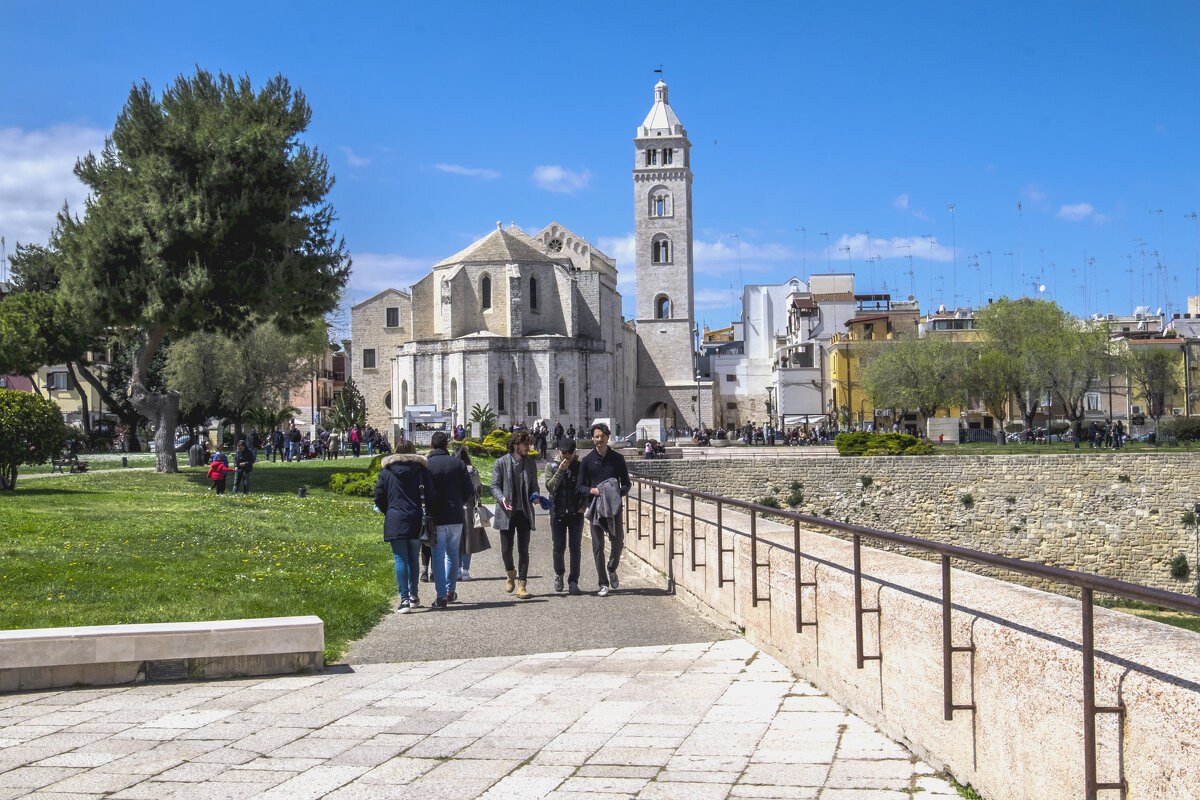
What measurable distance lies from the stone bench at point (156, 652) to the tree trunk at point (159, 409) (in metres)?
20.8

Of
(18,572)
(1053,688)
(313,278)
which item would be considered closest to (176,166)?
(313,278)

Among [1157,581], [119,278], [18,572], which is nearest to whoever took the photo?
[18,572]

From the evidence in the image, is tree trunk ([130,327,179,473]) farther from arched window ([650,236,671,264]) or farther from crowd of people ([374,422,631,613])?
arched window ([650,236,671,264])

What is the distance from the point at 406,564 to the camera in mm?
9727

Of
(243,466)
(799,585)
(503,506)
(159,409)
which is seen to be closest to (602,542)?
(503,506)

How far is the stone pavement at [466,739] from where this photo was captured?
15.1 ft

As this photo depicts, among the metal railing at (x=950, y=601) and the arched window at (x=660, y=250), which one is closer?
the metal railing at (x=950, y=601)

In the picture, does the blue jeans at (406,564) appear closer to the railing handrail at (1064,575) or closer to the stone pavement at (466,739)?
the stone pavement at (466,739)

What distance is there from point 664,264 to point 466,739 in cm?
7033

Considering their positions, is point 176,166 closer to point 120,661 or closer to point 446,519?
point 446,519

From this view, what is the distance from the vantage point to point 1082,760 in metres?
3.54

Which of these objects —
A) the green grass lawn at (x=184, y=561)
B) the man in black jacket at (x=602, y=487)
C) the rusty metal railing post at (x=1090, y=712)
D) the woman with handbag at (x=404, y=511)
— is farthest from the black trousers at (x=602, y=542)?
the rusty metal railing post at (x=1090, y=712)

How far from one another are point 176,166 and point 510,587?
1850 cm

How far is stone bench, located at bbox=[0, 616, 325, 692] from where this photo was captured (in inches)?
263
